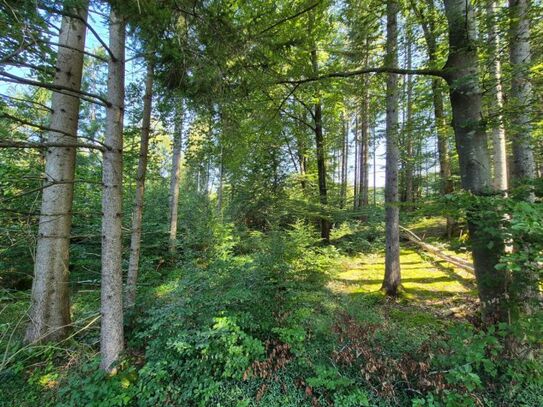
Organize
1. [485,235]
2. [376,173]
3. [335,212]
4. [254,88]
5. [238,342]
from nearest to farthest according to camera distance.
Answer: [485,235] → [238,342] → [254,88] → [335,212] → [376,173]

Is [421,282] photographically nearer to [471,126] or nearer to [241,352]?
[471,126]

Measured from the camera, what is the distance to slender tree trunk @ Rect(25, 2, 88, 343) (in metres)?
2.99

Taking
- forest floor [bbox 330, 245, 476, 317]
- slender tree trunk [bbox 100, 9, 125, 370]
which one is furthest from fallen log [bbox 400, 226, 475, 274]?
slender tree trunk [bbox 100, 9, 125, 370]

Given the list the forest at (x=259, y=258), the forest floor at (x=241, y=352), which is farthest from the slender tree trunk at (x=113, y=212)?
the forest floor at (x=241, y=352)

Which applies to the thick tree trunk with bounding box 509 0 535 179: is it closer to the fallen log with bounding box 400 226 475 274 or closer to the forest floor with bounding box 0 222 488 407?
the forest floor with bounding box 0 222 488 407

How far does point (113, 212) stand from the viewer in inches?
99.4

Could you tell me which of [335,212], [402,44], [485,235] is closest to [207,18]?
[402,44]

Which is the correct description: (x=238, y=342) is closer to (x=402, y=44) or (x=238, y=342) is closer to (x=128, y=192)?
(x=402, y=44)

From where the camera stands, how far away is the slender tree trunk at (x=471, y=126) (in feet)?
7.74

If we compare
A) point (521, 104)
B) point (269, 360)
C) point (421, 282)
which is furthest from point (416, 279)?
point (269, 360)

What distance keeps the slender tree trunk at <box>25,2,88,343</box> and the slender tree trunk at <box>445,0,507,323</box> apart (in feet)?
13.9

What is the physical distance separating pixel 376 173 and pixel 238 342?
2104cm

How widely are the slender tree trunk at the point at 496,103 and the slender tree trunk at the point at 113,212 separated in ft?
11.9

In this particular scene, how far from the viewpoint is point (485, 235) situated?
6.86ft
